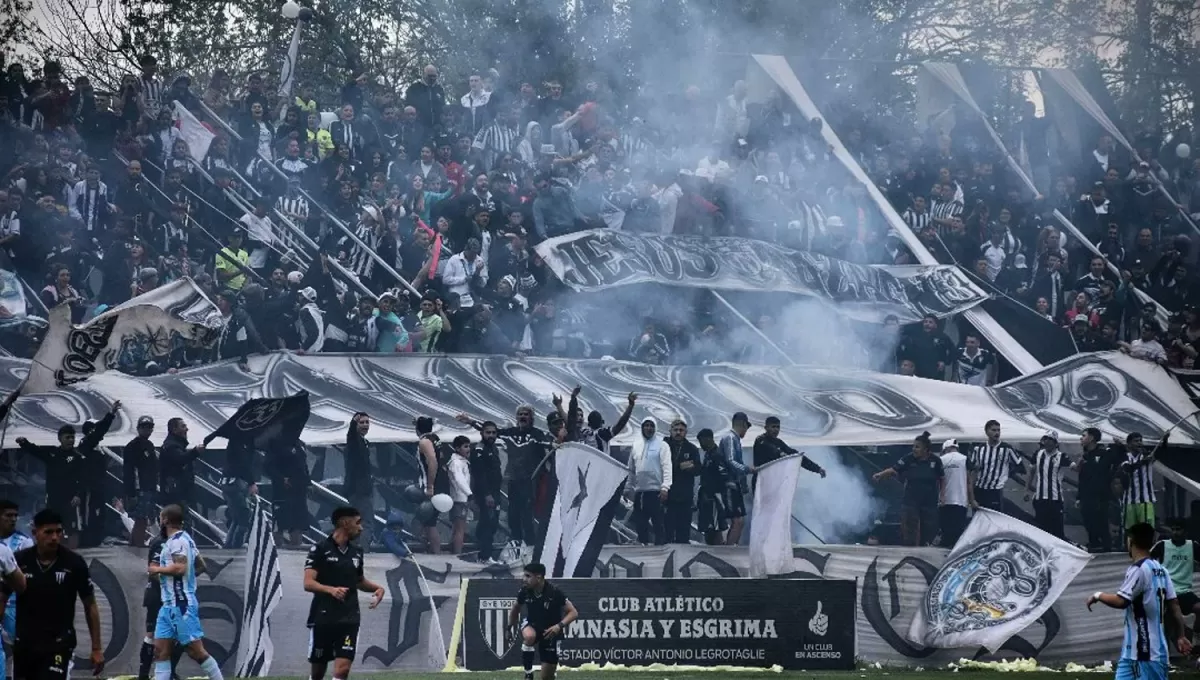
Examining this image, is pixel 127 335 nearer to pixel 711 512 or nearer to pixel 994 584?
pixel 711 512

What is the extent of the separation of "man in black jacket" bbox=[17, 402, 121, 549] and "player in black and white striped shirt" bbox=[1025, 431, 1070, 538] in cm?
1062

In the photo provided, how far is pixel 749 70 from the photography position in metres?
28.4

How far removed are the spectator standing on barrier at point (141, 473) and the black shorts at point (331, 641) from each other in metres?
5.09

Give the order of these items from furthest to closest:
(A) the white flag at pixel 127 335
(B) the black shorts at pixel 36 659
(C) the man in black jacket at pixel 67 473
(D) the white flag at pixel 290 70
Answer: (D) the white flag at pixel 290 70
(C) the man in black jacket at pixel 67 473
(A) the white flag at pixel 127 335
(B) the black shorts at pixel 36 659

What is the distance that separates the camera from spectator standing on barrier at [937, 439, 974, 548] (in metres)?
19.0

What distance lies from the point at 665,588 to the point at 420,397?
13.9 feet

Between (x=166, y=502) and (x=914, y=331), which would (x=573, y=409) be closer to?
(x=166, y=502)

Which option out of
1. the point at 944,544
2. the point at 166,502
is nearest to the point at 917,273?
the point at 944,544

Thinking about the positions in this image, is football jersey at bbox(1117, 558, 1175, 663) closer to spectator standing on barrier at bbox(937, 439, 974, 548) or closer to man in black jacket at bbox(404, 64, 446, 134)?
spectator standing on barrier at bbox(937, 439, 974, 548)

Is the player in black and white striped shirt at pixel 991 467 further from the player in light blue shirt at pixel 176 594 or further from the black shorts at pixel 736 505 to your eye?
the player in light blue shirt at pixel 176 594

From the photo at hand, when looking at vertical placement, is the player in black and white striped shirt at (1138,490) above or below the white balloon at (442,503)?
above

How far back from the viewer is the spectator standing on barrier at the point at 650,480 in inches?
701

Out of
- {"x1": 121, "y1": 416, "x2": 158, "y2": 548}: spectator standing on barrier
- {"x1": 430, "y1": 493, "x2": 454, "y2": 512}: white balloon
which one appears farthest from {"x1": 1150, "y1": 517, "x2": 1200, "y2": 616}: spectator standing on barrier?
{"x1": 121, "y1": 416, "x2": 158, "y2": 548}: spectator standing on barrier

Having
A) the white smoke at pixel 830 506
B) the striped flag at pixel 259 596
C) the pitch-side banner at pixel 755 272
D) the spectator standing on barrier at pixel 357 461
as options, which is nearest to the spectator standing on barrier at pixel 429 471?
the spectator standing on barrier at pixel 357 461
